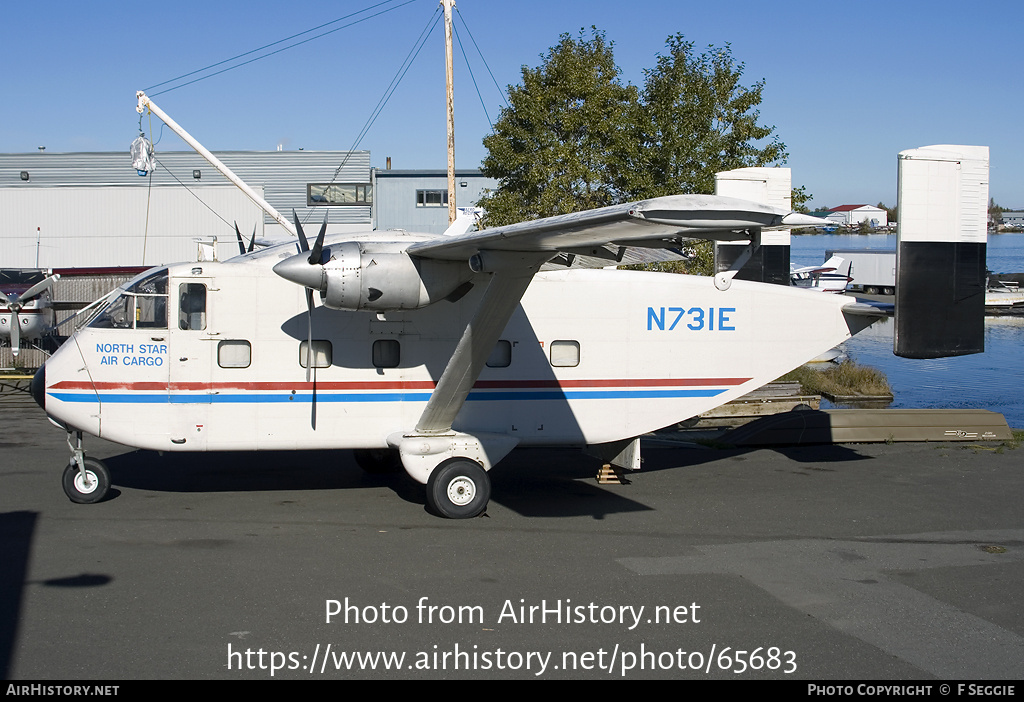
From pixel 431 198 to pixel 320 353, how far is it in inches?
1470

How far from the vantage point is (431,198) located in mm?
46875

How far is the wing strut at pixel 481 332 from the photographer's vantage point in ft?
28.9

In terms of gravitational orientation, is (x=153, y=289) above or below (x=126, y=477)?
above

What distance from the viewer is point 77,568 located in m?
8.10

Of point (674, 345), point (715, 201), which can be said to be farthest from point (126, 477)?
point (715, 201)

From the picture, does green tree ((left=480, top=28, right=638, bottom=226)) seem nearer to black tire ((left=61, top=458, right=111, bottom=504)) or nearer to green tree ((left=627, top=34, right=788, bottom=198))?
green tree ((left=627, top=34, right=788, bottom=198))

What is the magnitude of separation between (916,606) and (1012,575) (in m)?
1.54

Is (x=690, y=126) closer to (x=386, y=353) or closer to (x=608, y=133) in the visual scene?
(x=608, y=133)

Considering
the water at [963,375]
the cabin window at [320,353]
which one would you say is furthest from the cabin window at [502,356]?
the water at [963,375]

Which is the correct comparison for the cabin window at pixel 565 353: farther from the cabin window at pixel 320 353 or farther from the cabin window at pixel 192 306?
the cabin window at pixel 192 306

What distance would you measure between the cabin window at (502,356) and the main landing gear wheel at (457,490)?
1381 millimetres

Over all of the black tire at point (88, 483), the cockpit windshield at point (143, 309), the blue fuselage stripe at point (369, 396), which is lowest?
the black tire at point (88, 483)

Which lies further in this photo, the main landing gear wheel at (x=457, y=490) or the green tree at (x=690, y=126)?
the green tree at (x=690, y=126)

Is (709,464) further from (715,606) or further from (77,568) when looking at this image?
(77,568)
